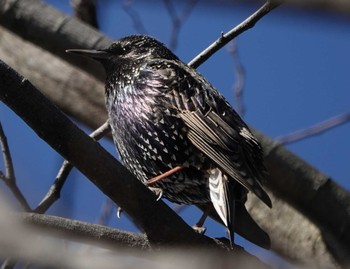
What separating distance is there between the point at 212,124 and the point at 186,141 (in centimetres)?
15

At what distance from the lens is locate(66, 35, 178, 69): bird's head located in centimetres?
421

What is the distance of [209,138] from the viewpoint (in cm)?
357

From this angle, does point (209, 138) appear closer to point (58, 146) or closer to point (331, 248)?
point (58, 146)

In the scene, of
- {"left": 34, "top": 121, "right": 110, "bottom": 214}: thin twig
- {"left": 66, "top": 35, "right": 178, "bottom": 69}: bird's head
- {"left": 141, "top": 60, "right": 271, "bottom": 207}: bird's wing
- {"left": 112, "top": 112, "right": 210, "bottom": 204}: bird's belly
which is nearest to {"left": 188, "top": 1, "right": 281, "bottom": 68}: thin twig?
{"left": 141, "top": 60, "right": 271, "bottom": 207}: bird's wing

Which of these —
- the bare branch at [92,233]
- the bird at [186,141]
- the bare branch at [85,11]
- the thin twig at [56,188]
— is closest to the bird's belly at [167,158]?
the bird at [186,141]

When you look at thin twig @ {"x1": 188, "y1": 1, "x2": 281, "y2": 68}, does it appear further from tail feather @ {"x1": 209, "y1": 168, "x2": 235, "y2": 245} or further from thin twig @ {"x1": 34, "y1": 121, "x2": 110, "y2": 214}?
Result: thin twig @ {"x1": 34, "y1": 121, "x2": 110, "y2": 214}

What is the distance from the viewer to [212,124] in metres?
3.65

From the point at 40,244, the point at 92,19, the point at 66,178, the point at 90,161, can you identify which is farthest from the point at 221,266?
the point at 92,19

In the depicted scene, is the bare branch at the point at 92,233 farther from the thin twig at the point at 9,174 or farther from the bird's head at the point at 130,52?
the bird's head at the point at 130,52

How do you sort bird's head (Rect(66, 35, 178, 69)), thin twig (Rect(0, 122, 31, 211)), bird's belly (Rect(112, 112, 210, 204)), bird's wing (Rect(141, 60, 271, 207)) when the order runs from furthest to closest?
bird's head (Rect(66, 35, 178, 69)) < bird's belly (Rect(112, 112, 210, 204)) < bird's wing (Rect(141, 60, 271, 207)) < thin twig (Rect(0, 122, 31, 211))

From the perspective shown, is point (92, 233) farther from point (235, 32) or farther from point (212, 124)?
point (235, 32)

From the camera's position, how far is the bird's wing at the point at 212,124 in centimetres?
348

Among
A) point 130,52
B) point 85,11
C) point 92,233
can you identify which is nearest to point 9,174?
point 92,233

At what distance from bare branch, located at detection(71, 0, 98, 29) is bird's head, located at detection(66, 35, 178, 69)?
103cm
